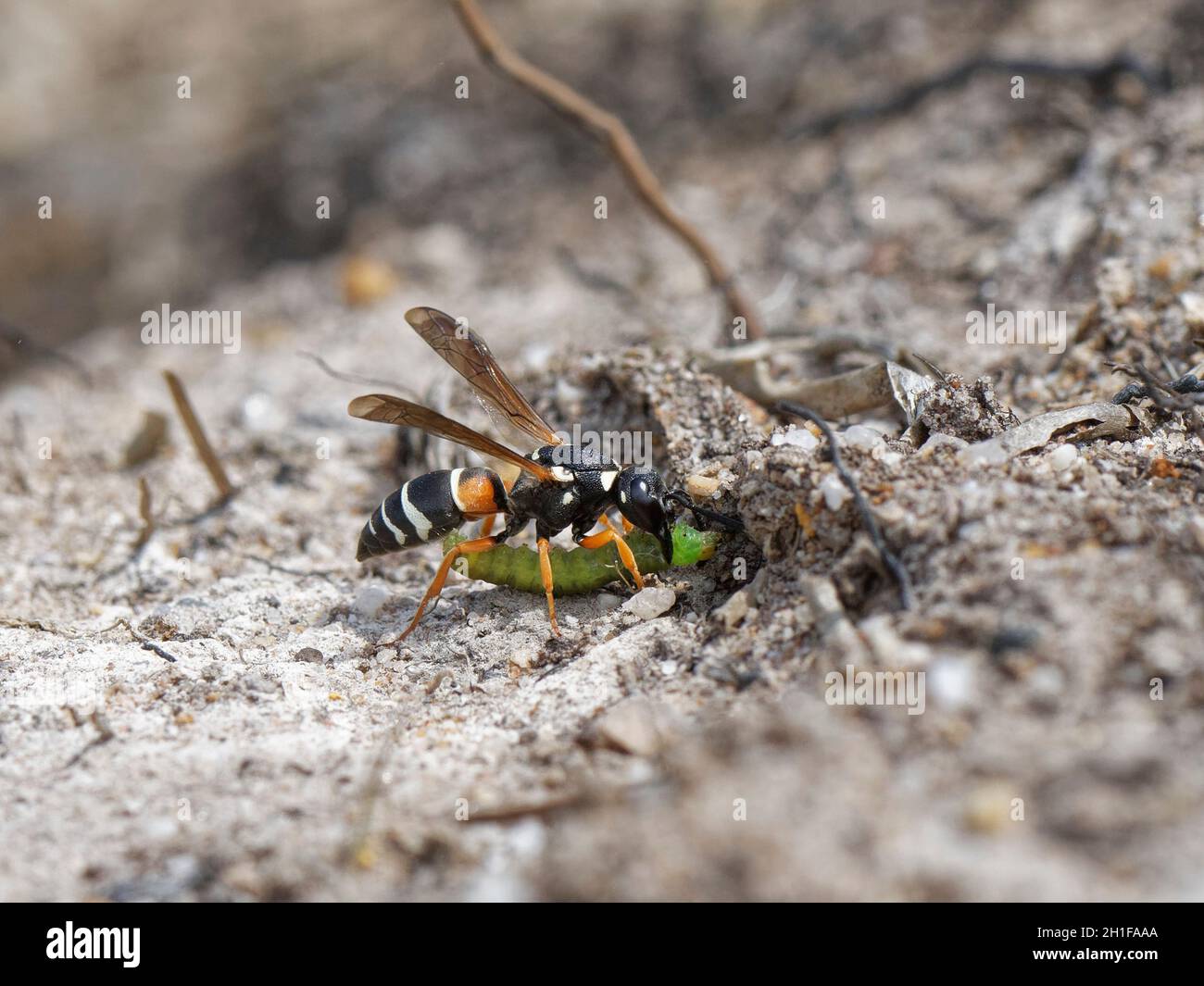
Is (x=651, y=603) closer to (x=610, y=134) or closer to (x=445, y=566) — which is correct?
(x=445, y=566)

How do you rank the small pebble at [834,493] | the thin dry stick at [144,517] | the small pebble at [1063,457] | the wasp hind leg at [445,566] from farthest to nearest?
the thin dry stick at [144,517], the wasp hind leg at [445,566], the small pebble at [1063,457], the small pebble at [834,493]

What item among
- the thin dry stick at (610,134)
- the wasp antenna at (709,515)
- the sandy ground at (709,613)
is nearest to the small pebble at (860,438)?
the sandy ground at (709,613)

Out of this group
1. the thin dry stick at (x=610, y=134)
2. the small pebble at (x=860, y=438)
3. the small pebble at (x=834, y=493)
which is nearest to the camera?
the small pebble at (x=834, y=493)

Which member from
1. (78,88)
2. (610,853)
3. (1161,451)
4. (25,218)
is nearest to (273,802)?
(610,853)

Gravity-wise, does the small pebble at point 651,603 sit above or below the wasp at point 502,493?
below

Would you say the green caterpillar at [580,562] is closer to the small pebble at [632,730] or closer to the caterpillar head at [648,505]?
the caterpillar head at [648,505]

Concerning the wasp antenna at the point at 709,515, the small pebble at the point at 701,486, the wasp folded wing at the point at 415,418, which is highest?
the wasp folded wing at the point at 415,418

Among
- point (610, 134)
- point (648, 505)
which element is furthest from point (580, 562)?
point (610, 134)

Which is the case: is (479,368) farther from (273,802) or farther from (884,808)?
(884,808)
